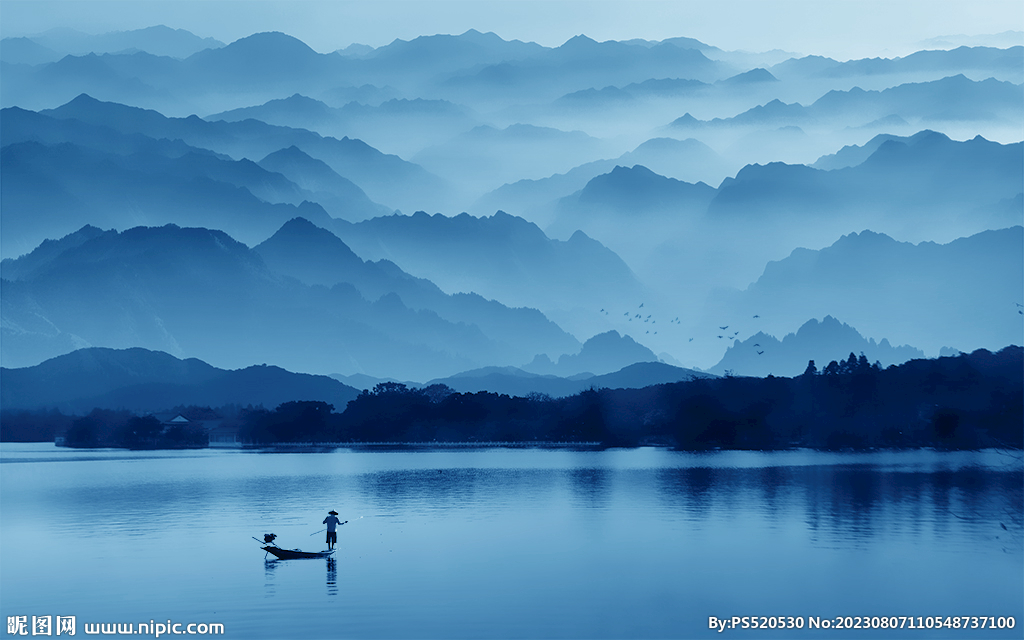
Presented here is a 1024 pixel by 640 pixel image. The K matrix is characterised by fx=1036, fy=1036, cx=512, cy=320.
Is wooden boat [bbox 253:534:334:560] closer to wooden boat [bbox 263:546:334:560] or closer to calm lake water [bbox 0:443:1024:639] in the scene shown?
wooden boat [bbox 263:546:334:560]

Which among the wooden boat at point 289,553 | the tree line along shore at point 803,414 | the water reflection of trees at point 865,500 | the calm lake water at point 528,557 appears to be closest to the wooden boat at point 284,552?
the wooden boat at point 289,553

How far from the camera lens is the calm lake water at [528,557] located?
30422 mm

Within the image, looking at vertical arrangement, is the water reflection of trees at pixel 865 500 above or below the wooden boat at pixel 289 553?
below

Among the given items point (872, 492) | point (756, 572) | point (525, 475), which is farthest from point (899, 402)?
point (756, 572)

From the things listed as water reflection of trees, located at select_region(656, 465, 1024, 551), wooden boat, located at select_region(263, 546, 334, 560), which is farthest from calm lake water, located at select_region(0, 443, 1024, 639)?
wooden boat, located at select_region(263, 546, 334, 560)

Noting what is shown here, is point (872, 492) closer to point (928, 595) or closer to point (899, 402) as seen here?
point (928, 595)

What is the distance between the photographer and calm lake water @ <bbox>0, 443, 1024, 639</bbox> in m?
30.4

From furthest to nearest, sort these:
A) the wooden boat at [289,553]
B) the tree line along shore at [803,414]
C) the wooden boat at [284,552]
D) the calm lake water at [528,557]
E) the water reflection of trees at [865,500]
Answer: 1. the tree line along shore at [803,414]
2. the water reflection of trees at [865,500]
3. the wooden boat at [289,553]
4. the wooden boat at [284,552]
5. the calm lake water at [528,557]

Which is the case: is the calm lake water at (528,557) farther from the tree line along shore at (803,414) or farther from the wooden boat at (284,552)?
the tree line along shore at (803,414)

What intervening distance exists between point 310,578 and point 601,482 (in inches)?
1940

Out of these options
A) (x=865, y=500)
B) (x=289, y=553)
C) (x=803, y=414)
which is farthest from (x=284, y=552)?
(x=803, y=414)

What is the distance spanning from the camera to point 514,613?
30438 millimetres

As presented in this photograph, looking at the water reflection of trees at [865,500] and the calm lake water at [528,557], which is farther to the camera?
the water reflection of trees at [865,500]

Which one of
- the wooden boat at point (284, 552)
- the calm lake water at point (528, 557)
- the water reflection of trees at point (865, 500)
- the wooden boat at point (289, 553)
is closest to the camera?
the calm lake water at point (528, 557)
